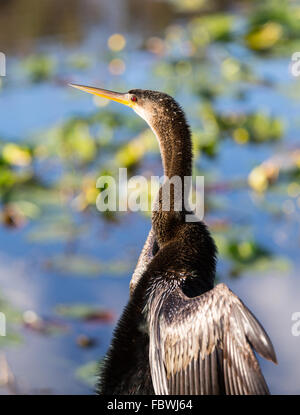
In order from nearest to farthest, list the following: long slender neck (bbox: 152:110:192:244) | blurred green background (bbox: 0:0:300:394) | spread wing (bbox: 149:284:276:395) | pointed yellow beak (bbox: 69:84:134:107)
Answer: spread wing (bbox: 149:284:276:395), long slender neck (bbox: 152:110:192:244), pointed yellow beak (bbox: 69:84:134:107), blurred green background (bbox: 0:0:300:394)

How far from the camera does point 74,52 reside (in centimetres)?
863

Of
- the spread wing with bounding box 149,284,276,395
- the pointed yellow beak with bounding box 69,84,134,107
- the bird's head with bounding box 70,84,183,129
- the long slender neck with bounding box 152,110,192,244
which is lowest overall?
the spread wing with bounding box 149,284,276,395

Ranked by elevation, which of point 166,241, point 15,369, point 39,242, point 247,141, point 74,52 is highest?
point 74,52

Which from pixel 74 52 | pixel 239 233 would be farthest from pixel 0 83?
pixel 239 233

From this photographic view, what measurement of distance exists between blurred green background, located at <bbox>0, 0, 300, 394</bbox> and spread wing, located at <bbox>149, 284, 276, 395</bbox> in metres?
1.96

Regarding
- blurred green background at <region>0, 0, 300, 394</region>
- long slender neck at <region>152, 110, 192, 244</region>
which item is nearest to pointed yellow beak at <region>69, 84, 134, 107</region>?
long slender neck at <region>152, 110, 192, 244</region>

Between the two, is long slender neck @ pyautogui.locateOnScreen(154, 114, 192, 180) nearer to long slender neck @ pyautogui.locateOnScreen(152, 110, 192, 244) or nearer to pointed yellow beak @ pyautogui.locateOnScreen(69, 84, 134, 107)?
long slender neck @ pyautogui.locateOnScreen(152, 110, 192, 244)

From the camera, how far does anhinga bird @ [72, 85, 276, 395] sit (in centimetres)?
215

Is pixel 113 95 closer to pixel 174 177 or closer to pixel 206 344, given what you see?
pixel 174 177

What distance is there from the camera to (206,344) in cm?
222

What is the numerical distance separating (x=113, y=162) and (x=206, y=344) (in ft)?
13.3

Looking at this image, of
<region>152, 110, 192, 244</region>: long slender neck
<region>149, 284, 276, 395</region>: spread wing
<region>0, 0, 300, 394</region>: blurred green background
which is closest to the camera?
<region>149, 284, 276, 395</region>: spread wing

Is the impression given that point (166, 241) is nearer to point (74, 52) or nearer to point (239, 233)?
point (239, 233)

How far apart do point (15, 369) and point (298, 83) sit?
455cm
